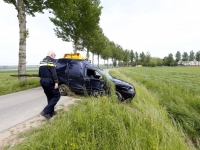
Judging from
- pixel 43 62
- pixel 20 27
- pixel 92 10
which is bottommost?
pixel 43 62

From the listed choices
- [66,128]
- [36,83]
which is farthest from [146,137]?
[36,83]

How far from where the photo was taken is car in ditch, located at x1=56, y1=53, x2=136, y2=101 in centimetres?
552

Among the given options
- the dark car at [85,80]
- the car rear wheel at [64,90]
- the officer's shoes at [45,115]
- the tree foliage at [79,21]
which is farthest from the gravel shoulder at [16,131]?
the tree foliage at [79,21]

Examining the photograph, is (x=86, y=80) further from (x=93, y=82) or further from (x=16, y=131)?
(x=16, y=131)

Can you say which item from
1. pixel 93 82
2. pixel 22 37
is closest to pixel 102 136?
pixel 93 82

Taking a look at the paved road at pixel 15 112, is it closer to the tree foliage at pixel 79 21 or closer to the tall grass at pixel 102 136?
the tall grass at pixel 102 136

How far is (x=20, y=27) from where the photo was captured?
828 centimetres

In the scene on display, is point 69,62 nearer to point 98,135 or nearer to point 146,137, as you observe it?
point 98,135

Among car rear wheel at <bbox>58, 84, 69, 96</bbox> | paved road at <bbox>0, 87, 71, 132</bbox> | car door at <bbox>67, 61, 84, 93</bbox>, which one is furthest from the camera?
car rear wheel at <bbox>58, 84, 69, 96</bbox>

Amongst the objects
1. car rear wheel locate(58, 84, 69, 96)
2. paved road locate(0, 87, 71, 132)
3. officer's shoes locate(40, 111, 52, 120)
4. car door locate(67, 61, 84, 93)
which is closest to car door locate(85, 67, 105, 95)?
car door locate(67, 61, 84, 93)

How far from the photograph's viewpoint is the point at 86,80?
5.98 meters

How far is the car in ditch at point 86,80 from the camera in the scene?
5520 mm

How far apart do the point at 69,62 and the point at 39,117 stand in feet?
11.3

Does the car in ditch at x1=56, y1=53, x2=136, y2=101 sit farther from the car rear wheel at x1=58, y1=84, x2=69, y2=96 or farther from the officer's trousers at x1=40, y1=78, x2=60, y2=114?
the officer's trousers at x1=40, y1=78, x2=60, y2=114
